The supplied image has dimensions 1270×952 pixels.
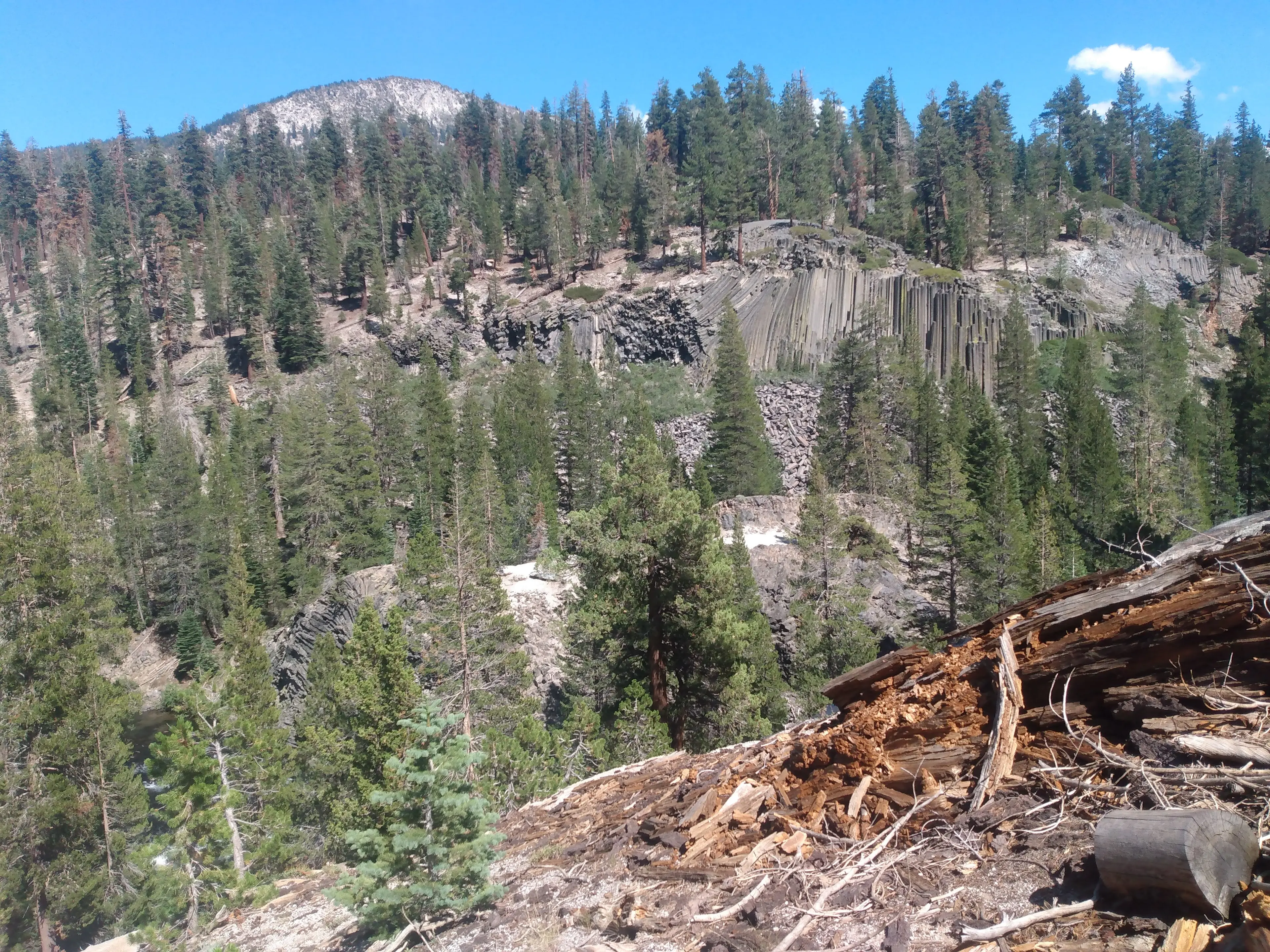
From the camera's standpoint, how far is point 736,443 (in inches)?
1720

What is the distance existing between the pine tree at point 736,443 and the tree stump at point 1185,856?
127ft

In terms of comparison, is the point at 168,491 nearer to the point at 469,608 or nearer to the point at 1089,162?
the point at 469,608

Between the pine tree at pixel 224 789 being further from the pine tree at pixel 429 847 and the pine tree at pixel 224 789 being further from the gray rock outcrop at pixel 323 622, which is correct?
the pine tree at pixel 429 847

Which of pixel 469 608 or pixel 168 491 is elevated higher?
pixel 168 491

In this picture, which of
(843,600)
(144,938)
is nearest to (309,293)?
(843,600)

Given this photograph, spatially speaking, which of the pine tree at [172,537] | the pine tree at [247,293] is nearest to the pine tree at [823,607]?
the pine tree at [172,537]

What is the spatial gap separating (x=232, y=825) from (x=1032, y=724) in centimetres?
1703

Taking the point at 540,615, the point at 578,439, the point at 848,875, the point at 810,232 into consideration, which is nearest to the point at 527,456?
the point at 578,439

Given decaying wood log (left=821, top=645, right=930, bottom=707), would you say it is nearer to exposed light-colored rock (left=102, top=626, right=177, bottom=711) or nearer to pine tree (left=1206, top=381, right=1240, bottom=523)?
pine tree (left=1206, top=381, right=1240, bottom=523)

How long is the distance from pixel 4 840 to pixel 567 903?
19.0 m

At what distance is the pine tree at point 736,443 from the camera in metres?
43.3

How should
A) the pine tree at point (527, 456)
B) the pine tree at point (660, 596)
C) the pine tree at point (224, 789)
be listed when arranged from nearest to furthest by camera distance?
the pine tree at point (660, 596), the pine tree at point (224, 789), the pine tree at point (527, 456)

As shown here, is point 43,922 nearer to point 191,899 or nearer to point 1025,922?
point 191,899

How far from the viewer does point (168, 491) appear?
48.9 metres
